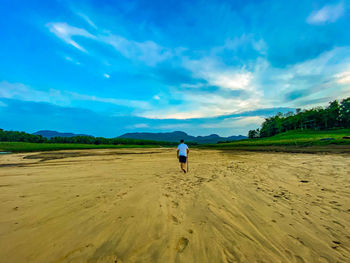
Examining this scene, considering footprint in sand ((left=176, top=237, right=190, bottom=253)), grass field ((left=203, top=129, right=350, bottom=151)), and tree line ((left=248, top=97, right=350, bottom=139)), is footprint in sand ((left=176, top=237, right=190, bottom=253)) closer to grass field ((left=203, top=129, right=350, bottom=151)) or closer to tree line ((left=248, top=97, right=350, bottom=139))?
grass field ((left=203, top=129, right=350, bottom=151))

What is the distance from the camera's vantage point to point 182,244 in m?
3.09

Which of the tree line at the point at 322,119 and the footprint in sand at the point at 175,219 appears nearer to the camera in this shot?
the footprint in sand at the point at 175,219

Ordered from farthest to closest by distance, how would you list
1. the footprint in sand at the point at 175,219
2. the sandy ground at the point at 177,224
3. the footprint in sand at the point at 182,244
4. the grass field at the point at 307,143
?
the grass field at the point at 307,143 → the footprint in sand at the point at 175,219 → the footprint in sand at the point at 182,244 → the sandy ground at the point at 177,224

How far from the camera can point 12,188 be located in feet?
21.7

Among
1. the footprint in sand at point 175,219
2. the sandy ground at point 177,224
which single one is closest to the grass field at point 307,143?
the sandy ground at point 177,224

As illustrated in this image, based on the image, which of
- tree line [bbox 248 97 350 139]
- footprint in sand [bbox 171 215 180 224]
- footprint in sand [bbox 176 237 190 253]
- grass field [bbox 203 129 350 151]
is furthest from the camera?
tree line [bbox 248 97 350 139]

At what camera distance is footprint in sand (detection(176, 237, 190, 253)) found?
2.93 m

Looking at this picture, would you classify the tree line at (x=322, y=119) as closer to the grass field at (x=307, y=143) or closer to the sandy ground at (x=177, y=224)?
the grass field at (x=307, y=143)

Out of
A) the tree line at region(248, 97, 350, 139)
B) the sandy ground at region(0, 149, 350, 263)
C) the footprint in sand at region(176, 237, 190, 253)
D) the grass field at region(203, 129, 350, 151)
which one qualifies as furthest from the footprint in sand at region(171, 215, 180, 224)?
the tree line at region(248, 97, 350, 139)

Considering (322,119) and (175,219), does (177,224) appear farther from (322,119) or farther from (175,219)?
(322,119)

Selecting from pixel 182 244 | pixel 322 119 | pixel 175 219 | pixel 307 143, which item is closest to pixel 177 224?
pixel 175 219

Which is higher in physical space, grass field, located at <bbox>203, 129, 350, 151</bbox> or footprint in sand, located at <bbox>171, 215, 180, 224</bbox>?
grass field, located at <bbox>203, 129, 350, 151</bbox>

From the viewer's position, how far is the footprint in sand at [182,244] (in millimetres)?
2934

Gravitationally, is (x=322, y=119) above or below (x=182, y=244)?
above
